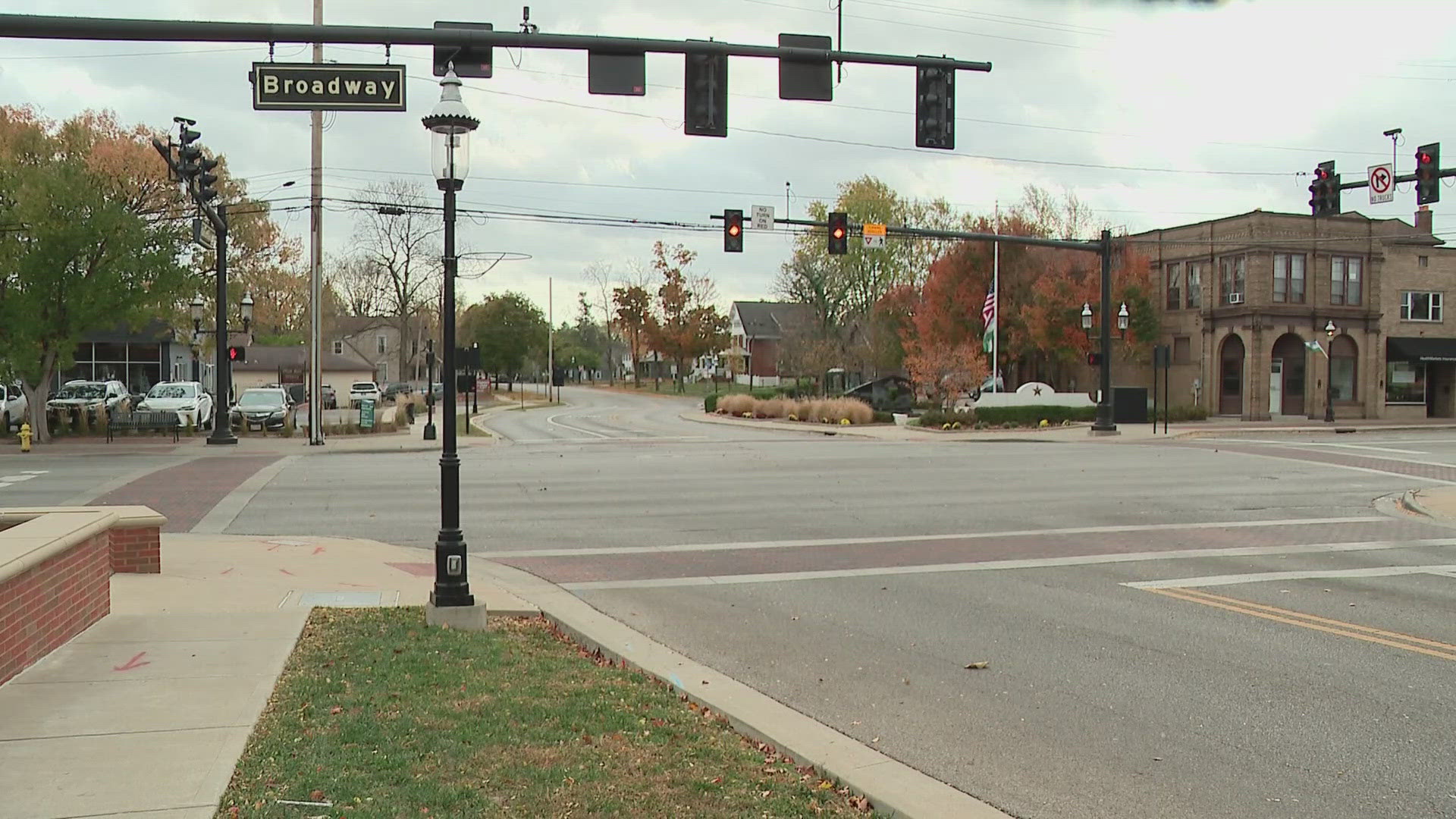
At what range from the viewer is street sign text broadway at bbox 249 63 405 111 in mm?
12219

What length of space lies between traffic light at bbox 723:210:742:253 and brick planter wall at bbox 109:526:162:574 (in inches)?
732

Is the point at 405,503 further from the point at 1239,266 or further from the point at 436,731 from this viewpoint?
the point at 1239,266

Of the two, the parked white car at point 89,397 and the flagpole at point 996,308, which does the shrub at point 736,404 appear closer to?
the flagpole at point 996,308

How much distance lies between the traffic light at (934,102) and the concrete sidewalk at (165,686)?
8181mm

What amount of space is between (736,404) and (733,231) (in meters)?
26.5

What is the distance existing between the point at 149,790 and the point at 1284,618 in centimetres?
825

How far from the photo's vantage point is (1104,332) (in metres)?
35.4

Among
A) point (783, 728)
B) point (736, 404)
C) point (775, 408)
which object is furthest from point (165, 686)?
point (736, 404)

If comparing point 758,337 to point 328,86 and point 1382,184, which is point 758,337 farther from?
point 328,86

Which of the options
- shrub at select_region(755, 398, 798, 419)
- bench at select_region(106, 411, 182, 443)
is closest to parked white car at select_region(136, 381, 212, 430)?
bench at select_region(106, 411, 182, 443)

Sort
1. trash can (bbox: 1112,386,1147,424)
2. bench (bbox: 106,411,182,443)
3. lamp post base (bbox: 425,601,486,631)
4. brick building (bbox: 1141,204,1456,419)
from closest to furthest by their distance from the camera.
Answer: lamp post base (bbox: 425,601,486,631)
bench (bbox: 106,411,182,443)
trash can (bbox: 1112,386,1147,424)
brick building (bbox: 1141,204,1456,419)

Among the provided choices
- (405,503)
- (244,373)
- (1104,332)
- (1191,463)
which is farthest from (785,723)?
(244,373)

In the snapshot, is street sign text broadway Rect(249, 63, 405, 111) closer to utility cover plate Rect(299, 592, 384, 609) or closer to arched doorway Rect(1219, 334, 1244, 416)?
utility cover plate Rect(299, 592, 384, 609)

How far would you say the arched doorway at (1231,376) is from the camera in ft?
155
